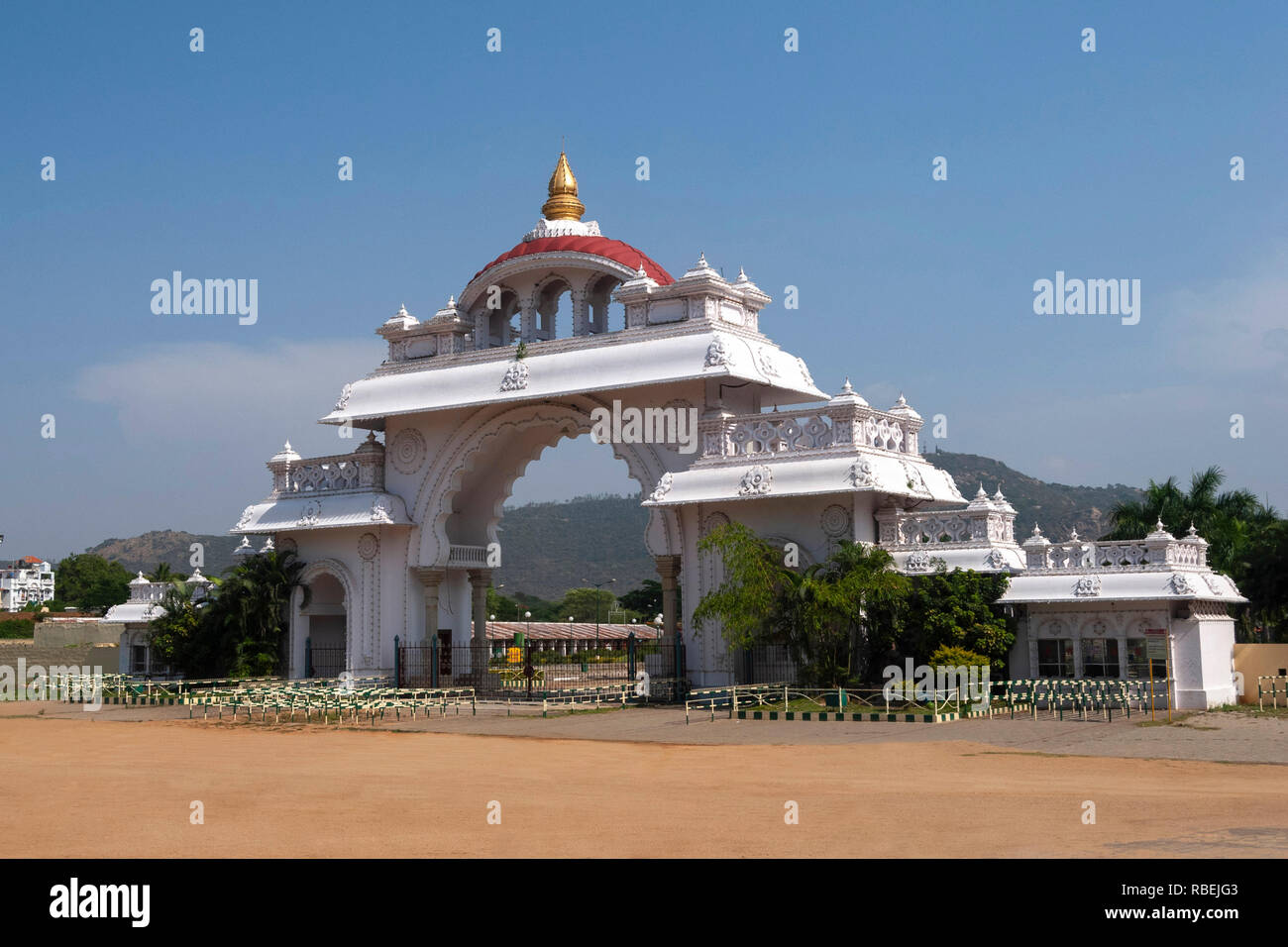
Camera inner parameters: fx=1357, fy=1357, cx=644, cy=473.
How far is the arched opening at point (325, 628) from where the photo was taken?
90.0 ft

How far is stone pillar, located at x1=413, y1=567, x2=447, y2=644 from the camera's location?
26.4m

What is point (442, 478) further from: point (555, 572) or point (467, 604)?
point (555, 572)

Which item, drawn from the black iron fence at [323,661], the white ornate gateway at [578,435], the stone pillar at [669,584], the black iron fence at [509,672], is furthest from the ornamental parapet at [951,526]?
the black iron fence at [323,661]

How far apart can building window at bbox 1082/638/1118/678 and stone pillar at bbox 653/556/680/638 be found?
22.1ft

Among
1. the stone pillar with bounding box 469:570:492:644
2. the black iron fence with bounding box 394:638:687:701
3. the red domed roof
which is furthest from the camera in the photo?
A: the stone pillar with bounding box 469:570:492:644

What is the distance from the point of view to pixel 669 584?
76.2 feet

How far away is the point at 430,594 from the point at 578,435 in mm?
4449

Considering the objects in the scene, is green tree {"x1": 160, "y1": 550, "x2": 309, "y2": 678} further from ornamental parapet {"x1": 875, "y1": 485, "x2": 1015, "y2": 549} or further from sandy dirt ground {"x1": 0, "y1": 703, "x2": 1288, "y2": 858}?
ornamental parapet {"x1": 875, "y1": 485, "x2": 1015, "y2": 549}

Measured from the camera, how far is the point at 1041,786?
11312 millimetres

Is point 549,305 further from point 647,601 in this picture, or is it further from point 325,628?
point 647,601

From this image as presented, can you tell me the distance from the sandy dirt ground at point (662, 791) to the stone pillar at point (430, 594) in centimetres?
754

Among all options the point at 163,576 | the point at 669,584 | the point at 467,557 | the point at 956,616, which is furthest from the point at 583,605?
the point at 956,616

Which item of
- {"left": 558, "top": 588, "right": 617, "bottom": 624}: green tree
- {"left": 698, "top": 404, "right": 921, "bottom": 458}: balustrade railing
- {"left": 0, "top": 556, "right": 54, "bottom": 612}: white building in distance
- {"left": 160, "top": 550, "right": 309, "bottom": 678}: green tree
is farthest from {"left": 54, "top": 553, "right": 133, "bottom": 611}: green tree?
{"left": 698, "top": 404, "right": 921, "bottom": 458}: balustrade railing

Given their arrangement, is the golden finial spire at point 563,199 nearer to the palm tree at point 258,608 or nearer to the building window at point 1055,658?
the palm tree at point 258,608
